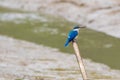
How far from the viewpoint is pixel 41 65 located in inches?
1332

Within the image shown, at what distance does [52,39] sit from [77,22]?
10085mm

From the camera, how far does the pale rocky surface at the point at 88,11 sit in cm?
5159

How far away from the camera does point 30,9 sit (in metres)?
69.6

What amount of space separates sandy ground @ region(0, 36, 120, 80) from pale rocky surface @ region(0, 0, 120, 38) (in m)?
10.3

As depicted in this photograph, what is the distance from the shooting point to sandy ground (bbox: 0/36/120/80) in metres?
29.5

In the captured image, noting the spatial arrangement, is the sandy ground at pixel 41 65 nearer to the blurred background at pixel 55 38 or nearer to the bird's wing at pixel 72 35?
the blurred background at pixel 55 38

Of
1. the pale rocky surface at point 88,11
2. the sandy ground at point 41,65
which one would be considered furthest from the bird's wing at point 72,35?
the pale rocky surface at point 88,11

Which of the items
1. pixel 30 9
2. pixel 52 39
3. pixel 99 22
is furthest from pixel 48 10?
pixel 52 39

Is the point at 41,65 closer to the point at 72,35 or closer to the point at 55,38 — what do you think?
the point at 72,35

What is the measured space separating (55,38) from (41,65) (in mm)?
14553

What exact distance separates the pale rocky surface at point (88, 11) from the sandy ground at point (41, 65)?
10.3 meters

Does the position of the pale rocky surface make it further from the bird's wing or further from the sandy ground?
the bird's wing

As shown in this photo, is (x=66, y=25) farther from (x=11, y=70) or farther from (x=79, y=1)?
(x=11, y=70)

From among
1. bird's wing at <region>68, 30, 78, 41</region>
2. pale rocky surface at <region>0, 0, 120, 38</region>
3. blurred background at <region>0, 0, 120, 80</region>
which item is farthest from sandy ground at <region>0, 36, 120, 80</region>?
pale rocky surface at <region>0, 0, 120, 38</region>
